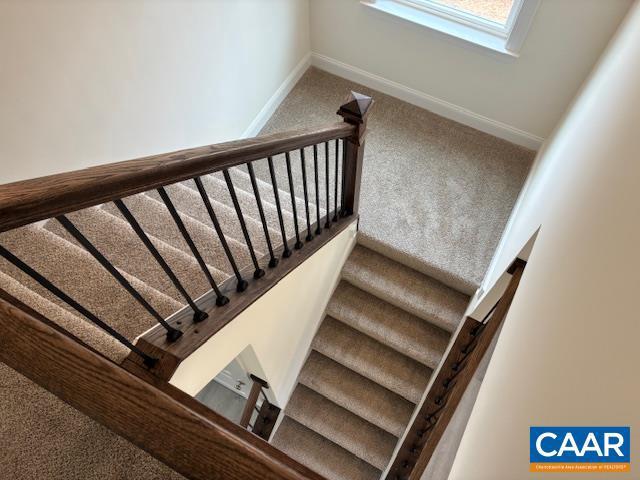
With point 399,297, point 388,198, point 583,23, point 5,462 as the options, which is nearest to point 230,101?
point 388,198

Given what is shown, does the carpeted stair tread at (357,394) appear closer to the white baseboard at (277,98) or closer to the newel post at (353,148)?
the newel post at (353,148)

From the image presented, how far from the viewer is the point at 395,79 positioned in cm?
387

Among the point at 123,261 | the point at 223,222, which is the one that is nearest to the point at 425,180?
the point at 223,222

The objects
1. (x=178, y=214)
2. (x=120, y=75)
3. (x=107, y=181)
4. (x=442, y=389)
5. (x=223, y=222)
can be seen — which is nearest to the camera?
(x=107, y=181)

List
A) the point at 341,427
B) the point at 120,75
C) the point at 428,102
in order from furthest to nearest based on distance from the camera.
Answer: the point at 428,102 → the point at 341,427 → the point at 120,75

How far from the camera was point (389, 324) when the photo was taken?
11.2ft

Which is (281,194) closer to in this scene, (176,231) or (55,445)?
(176,231)

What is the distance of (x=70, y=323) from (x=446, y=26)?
3059 mm

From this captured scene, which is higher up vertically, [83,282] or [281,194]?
[281,194]

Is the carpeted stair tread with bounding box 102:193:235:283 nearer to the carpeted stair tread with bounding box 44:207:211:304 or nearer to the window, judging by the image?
the carpeted stair tread with bounding box 44:207:211:304

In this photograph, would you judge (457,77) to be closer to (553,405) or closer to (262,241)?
(262,241)

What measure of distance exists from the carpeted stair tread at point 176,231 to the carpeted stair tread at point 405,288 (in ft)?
4.42

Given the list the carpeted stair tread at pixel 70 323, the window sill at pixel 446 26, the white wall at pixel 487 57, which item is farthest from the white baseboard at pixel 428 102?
the carpeted stair tread at pixel 70 323

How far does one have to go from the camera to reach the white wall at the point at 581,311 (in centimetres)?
78
